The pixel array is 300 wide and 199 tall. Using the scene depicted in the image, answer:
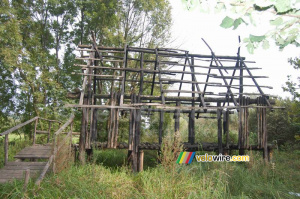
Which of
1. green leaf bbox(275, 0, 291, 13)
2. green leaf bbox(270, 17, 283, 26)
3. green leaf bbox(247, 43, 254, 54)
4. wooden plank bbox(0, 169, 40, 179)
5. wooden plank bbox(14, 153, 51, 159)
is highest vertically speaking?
green leaf bbox(275, 0, 291, 13)

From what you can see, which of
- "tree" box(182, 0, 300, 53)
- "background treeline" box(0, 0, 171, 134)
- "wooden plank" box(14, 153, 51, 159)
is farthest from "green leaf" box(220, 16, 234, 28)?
"background treeline" box(0, 0, 171, 134)

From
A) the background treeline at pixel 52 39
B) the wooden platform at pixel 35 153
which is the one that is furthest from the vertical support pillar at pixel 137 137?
the background treeline at pixel 52 39

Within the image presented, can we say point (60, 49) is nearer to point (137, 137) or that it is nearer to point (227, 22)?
point (137, 137)

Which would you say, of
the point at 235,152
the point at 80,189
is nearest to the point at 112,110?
the point at 80,189

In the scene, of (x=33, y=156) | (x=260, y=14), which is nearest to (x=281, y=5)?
(x=260, y=14)

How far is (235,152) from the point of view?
980 cm

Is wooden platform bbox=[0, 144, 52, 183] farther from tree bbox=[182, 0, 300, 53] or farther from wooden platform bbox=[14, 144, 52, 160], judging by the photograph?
tree bbox=[182, 0, 300, 53]

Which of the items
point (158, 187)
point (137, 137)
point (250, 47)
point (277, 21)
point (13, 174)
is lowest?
point (13, 174)

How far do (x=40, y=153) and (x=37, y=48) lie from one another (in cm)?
867

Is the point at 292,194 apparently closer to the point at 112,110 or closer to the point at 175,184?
the point at 175,184

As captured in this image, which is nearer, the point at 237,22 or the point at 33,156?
the point at 237,22

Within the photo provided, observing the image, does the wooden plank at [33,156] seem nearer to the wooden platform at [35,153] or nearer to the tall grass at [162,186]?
the wooden platform at [35,153]

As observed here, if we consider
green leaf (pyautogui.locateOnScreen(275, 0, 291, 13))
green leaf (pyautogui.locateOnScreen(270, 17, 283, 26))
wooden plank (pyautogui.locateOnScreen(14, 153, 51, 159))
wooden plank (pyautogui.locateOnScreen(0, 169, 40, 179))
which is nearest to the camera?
green leaf (pyautogui.locateOnScreen(275, 0, 291, 13))

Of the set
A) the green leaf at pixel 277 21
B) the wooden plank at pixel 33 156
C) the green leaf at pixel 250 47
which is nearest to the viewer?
the green leaf at pixel 277 21
